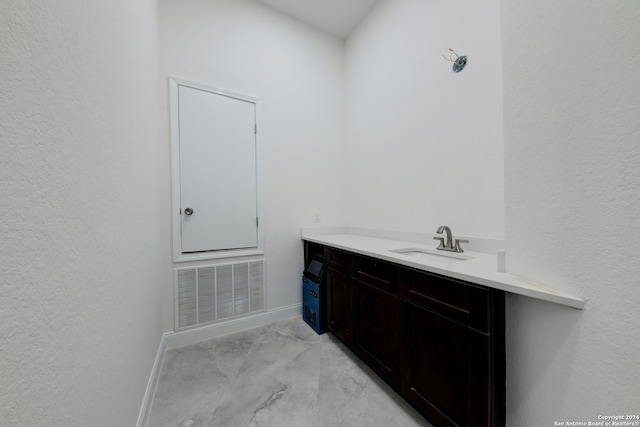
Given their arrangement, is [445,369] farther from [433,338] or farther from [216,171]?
[216,171]

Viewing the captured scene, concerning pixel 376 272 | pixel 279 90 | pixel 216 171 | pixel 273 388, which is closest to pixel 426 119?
pixel 376 272

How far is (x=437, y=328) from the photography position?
1.20 meters

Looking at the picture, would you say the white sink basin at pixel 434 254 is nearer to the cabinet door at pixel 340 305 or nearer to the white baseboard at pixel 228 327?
the cabinet door at pixel 340 305

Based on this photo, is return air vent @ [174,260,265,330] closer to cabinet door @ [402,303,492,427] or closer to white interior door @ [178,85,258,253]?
white interior door @ [178,85,258,253]

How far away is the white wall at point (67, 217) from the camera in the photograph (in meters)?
0.42

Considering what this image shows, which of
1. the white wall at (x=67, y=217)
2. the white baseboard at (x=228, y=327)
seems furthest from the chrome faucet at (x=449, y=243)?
the white wall at (x=67, y=217)

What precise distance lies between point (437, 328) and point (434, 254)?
0.69 m

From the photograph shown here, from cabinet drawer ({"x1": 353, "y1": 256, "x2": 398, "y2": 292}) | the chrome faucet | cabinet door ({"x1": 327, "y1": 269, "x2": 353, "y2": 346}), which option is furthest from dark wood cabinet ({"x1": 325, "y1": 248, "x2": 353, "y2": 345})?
the chrome faucet

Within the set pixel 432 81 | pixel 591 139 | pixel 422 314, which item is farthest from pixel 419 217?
pixel 591 139

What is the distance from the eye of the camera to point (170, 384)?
1617mm

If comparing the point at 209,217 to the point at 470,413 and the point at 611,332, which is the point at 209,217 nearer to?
the point at 470,413

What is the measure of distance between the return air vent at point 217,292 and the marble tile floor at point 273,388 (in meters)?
0.25

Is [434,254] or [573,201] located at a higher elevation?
[573,201]

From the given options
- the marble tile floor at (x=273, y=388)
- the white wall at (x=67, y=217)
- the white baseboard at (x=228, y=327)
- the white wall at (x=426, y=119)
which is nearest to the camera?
the white wall at (x=67, y=217)
